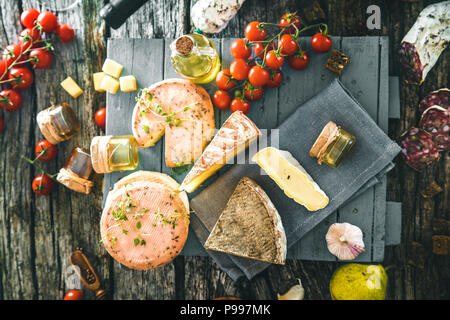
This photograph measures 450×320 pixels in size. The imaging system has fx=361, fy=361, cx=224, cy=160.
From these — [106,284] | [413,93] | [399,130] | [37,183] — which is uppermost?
[413,93]

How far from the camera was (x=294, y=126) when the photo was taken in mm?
2100

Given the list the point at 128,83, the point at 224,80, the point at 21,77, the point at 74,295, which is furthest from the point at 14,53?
the point at 74,295

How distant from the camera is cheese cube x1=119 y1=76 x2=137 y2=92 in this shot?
2180mm

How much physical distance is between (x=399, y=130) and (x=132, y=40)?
1.78 metres

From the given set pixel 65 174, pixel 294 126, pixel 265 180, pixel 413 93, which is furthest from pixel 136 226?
pixel 413 93

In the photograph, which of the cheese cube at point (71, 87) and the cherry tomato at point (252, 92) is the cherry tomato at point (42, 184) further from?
the cherry tomato at point (252, 92)

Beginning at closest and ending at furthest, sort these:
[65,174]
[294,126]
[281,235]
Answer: [281,235] → [294,126] → [65,174]

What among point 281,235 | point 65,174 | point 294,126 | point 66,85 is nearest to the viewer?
point 281,235

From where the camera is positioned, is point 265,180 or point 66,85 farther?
point 66,85

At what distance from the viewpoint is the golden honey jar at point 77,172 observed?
2.27 m

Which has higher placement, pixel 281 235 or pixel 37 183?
pixel 37 183

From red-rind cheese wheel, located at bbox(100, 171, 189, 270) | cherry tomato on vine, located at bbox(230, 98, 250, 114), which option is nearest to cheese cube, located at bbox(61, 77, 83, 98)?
red-rind cheese wheel, located at bbox(100, 171, 189, 270)

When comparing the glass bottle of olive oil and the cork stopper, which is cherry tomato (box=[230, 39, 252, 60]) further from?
the cork stopper

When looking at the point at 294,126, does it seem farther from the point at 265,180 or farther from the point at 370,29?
the point at 370,29
